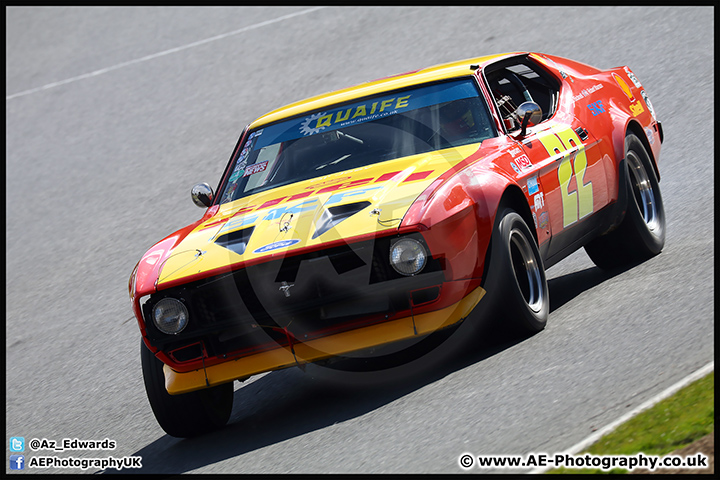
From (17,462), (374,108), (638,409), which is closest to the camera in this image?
(638,409)

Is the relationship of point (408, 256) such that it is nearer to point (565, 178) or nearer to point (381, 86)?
point (565, 178)

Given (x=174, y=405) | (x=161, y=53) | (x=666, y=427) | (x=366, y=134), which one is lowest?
(x=161, y=53)

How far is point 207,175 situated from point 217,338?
669cm

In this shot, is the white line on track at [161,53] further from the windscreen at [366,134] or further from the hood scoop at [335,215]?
the hood scoop at [335,215]

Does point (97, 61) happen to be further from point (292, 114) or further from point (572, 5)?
point (292, 114)

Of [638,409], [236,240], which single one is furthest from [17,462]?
[638,409]

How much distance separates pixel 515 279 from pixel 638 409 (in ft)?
3.91

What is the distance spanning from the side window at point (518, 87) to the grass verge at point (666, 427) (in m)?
2.52

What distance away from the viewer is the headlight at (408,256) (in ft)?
14.4

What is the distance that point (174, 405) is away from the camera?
4883 millimetres

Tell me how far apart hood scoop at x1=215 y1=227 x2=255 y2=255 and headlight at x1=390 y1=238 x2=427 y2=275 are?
0.74m

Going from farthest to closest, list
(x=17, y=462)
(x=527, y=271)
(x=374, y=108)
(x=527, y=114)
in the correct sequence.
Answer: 1. (x=374, y=108)
2. (x=527, y=114)
3. (x=17, y=462)
4. (x=527, y=271)

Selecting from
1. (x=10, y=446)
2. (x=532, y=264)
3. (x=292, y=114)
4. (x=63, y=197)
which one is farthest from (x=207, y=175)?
(x=532, y=264)

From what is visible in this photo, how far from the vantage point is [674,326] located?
464 cm
